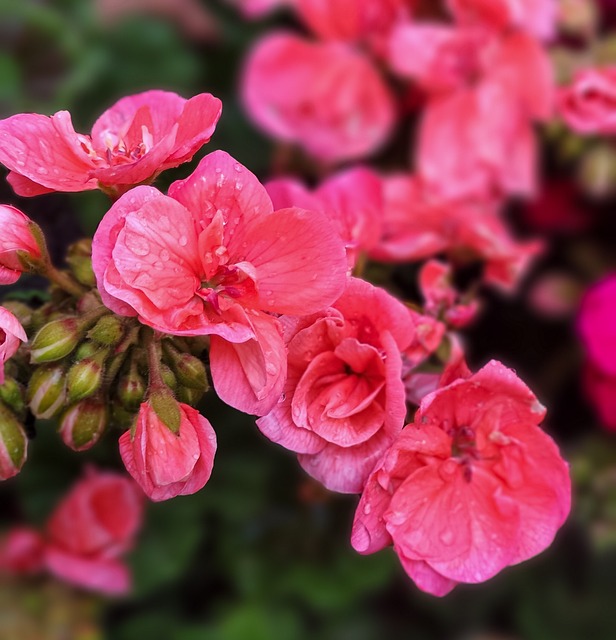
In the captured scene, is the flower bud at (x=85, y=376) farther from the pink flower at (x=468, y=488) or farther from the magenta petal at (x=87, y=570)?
the magenta petal at (x=87, y=570)

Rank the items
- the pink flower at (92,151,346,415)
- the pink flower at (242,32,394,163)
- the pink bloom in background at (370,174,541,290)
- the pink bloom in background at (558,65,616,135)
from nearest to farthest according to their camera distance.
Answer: the pink flower at (92,151,346,415), the pink bloom in background at (370,174,541,290), the pink bloom in background at (558,65,616,135), the pink flower at (242,32,394,163)

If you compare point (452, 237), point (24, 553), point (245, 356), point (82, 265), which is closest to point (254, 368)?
point (245, 356)

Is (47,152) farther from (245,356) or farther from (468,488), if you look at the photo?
(468,488)

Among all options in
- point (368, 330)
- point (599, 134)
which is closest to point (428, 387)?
point (368, 330)

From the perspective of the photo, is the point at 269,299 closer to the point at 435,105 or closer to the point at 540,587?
the point at 435,105

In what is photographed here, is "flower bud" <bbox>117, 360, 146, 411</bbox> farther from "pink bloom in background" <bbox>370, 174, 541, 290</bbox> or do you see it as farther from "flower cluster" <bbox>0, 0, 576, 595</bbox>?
"pink bloom in background" <bbox>370, 174, 541, 290</bbox>

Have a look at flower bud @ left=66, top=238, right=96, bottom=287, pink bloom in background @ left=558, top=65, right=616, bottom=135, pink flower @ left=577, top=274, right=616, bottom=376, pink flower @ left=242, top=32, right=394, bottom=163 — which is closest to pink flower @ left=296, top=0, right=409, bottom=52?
pink flower @ left=242, top=32, right=394, bottom=163
